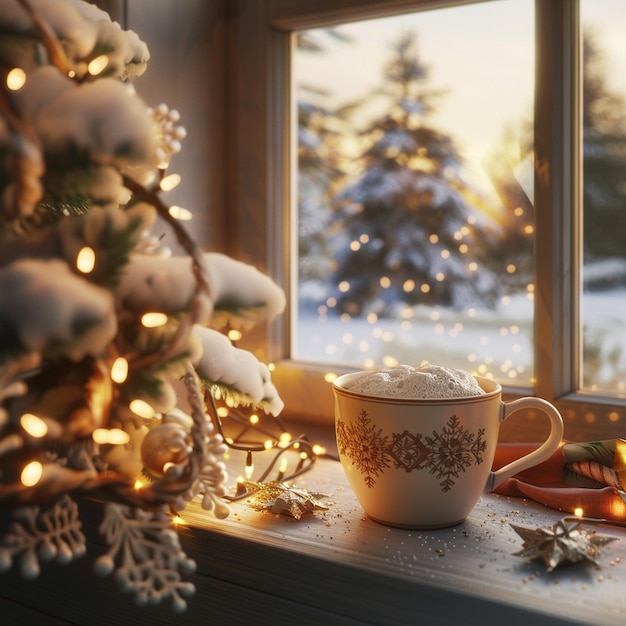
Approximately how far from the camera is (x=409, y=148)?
51.4 inches

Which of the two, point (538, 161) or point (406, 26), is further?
point (406, 26)

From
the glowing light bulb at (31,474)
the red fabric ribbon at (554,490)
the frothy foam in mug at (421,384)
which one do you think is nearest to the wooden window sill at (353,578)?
the red fabric ribbon at (554,490)

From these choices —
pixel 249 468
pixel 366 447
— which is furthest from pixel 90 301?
pixel 249 468

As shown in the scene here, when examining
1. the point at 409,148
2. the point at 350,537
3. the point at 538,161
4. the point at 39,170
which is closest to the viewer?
the point at 39,170

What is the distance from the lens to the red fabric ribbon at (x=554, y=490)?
811mm

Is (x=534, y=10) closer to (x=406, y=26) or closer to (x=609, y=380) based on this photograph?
(x=406, y=26)

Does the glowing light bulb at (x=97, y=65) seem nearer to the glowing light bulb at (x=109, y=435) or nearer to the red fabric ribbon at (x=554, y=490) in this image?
the glowing light bulb at (x=109, y=435)

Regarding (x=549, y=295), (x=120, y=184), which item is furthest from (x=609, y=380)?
(x=120, y=184)

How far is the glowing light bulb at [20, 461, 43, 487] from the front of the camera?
0.56 metres

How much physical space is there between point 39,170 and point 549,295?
0.71 meters

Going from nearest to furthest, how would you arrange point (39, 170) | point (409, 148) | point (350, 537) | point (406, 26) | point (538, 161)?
1. point (39, 170)
2. point (350, 537)
3. point (538, 161)
4. point (406, 26)
5. point (409, 148)

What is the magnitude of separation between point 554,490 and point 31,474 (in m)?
0.58

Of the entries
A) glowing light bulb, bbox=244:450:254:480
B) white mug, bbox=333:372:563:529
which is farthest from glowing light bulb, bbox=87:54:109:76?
glowing light bulb, bbox=244:450:254:480

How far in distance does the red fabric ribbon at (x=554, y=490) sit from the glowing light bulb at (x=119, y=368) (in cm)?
51
